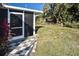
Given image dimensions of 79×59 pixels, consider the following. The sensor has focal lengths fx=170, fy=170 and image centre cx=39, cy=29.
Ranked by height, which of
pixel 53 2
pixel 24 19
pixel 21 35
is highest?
pixel 53 2

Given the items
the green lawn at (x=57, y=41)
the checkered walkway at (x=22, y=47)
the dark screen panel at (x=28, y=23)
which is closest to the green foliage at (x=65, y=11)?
the green lawn at (x=57, y=41)

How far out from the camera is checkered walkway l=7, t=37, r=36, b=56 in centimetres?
362

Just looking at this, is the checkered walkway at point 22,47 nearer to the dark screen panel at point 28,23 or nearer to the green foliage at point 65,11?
the dark screen panel at point 28,23

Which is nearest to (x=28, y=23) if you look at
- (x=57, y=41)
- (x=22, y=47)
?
(x=22, y=47)

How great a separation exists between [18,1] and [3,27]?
652 millimetres

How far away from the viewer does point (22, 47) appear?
3693 millimetres

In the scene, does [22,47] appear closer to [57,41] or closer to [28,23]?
[28,23]

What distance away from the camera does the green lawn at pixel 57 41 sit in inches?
140

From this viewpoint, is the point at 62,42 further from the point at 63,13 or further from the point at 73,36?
the point at 63,13

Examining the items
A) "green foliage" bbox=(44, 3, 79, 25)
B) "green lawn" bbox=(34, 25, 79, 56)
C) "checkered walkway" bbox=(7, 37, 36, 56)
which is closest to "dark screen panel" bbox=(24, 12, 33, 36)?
"checkered walkway" bbox=(7, 37, 36, 56)

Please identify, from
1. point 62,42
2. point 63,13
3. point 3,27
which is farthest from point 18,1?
point 62,42

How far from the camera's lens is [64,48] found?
357cm

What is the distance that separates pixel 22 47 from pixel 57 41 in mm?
769

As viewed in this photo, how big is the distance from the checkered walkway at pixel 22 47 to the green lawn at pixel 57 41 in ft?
0.67
